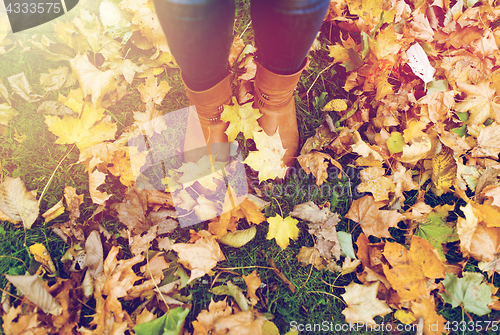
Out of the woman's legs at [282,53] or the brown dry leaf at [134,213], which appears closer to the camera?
the woman's legs at [282,53]

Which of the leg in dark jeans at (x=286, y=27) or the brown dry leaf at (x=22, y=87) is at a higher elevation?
the leg in dark jeans at (x=286, y=27)

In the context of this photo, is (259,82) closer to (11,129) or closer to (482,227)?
(482,227)

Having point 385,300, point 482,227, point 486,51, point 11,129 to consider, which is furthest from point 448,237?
point 11,129

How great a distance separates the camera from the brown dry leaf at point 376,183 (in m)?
1.22

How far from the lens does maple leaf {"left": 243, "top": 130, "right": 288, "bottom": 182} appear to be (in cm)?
120

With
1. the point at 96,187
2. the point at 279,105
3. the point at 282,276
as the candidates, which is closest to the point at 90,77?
the point at 96,187

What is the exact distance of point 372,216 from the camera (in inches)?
48.1

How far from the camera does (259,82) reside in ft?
3.72

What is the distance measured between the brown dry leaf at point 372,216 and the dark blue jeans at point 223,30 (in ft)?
2.32

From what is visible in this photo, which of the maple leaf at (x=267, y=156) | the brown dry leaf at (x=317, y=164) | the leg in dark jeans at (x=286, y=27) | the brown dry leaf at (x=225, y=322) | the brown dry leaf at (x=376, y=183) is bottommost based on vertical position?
the brown dry leaf at (x=225, y=322)

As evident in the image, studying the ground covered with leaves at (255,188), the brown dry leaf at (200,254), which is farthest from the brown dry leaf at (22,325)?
the brown dry leaf at (200,254)

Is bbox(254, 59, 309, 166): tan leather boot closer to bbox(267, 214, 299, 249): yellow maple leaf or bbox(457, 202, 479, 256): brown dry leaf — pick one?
bbox(267, 214, 299, 249): yellow maple leaf

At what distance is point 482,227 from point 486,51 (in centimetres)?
92

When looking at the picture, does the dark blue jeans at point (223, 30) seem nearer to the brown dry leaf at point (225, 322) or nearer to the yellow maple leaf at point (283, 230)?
the yellow maple leaf at point (283, 230)
